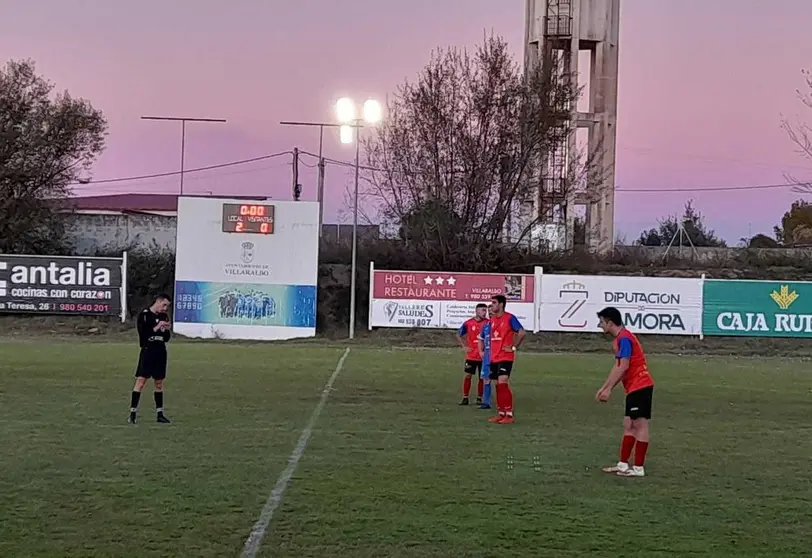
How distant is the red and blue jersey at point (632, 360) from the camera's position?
10281 mm

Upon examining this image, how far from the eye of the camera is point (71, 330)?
112 ft

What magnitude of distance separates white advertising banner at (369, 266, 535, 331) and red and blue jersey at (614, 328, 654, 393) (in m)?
22.9

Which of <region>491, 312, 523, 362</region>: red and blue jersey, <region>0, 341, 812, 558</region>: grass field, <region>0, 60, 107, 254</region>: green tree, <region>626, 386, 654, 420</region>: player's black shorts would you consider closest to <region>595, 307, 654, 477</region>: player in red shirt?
<region>626, 386, 654, 420</region>: player's black shorts

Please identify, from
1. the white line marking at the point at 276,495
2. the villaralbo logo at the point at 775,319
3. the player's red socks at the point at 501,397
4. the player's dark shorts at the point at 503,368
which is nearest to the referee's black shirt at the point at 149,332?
the white line marking at the point at 276,495

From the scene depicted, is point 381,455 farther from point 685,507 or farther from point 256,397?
point 256,397

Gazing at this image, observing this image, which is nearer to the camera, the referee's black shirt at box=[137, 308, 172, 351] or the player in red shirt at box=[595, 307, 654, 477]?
the player in red shirt at box=[595, 307, 654, 477]

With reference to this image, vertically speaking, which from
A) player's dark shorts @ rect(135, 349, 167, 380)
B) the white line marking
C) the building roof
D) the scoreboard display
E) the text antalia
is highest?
the building roof

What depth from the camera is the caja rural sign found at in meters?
34.8

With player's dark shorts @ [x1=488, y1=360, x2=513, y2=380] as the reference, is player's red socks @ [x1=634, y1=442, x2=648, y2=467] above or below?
below

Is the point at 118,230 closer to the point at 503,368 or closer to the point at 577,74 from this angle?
the point at 577,74

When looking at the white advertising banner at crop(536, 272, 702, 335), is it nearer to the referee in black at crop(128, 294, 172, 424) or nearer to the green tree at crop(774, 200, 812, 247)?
the referee in black at crop(128, 294, 172, 424)

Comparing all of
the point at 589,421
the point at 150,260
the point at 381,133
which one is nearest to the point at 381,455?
the point at 589,421

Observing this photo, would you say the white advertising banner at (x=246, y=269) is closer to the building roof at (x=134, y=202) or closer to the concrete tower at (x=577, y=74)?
the concrete tower at (x=577, y=74)

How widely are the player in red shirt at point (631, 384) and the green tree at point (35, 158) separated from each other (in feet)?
123
